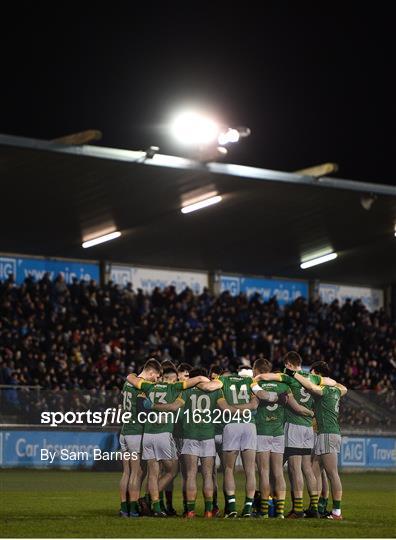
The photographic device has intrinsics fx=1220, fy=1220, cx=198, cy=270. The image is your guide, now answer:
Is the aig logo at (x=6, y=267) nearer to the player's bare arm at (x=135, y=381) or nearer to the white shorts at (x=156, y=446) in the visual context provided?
the white shorts at (x=156, y=446)

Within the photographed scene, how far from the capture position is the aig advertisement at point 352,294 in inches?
1859

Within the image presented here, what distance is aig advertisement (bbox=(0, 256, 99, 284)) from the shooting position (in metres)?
37.8

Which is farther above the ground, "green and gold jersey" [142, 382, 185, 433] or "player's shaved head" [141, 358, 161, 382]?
"player's shaved head" [141, 358, 161, 382]

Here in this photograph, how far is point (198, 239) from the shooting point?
128 ft

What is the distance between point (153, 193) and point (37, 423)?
1021 cm

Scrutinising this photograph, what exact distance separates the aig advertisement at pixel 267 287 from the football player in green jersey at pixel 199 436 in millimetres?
27722

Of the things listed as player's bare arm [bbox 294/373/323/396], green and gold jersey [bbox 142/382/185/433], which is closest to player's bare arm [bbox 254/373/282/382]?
player's bare arm [bbox 294/373/323/396]

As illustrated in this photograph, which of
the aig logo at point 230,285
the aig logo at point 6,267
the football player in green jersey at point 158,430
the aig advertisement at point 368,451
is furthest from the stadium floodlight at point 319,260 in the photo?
the football player in green jersey at point 158,430

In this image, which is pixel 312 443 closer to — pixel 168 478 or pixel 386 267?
pixel 168 478

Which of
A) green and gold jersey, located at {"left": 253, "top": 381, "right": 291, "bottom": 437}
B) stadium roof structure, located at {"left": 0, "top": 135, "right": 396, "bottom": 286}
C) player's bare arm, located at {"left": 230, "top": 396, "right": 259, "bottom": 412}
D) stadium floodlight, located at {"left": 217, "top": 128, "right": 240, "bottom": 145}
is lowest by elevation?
green and gold jersey, located at {"left": 253, "top": 381, "right": 291, "bottom": 437}

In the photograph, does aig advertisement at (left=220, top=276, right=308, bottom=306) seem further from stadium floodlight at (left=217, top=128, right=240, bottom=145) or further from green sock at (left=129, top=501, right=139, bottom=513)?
green sock at (left=129, top=501, right=139, bottom=513)

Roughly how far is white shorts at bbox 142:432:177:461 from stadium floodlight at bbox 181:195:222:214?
1889 centimetres

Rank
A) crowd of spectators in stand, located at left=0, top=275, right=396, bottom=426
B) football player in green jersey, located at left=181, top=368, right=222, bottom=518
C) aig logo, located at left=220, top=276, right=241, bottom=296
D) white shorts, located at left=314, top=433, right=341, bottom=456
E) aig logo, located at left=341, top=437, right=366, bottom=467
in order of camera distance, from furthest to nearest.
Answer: aig logo, located at left=220, top=276, right=241, bottom=296 < crowd of spectators in stand, located at left=0, top=275, right=396, bottom=426 < aig logo, located at left=341, top=437, right=366, bottom=467 < white shorts, located at left=314, top=433, right=341, bottom=456 < football player in green jersey, located at left=181, top=368, right=222, bottom=518

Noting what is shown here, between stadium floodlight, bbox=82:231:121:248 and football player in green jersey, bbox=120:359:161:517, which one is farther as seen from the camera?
stadium floodlight, bbox=82:231:121:248
